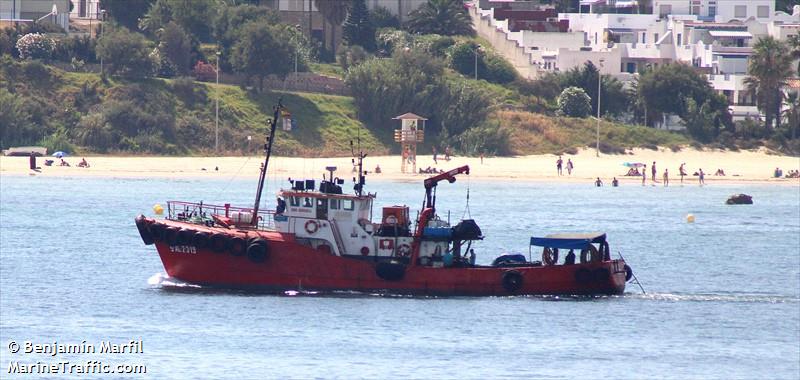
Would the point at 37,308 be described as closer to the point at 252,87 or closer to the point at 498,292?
the point at 498,292

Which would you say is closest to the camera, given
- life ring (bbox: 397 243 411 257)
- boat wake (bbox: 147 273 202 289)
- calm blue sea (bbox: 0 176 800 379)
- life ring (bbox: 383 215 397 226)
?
calm blue sea (bbox: 0 176 800 379)

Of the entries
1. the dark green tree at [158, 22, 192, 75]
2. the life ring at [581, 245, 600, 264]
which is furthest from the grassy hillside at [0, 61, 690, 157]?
the life ring at [581, 245, 600, 264]

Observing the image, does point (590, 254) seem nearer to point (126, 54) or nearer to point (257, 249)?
point (257, 249)

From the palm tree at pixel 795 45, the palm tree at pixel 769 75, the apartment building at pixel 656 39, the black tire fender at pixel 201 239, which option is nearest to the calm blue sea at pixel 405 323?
the black tire fender at pixel 201 239

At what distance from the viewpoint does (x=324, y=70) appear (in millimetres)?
147375

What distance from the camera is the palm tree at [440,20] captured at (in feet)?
529

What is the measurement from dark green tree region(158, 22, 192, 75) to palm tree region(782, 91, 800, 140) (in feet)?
157

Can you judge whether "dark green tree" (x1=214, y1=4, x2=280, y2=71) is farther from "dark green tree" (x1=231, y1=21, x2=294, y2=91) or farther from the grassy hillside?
the grassy hillside

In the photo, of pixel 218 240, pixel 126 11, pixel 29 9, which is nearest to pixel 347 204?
pixel 218 240

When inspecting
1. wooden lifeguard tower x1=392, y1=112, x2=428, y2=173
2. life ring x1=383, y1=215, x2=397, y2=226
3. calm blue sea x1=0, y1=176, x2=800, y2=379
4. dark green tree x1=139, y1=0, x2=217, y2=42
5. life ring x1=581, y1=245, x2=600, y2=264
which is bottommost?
calm blue sea x1=0, y1=176, x2=800, y2=379

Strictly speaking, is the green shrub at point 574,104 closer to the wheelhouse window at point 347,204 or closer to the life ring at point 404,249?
the life ring at point 404,249

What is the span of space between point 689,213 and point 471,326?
183 ft

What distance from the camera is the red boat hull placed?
5991 cm

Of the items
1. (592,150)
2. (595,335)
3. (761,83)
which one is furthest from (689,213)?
(595,335)
